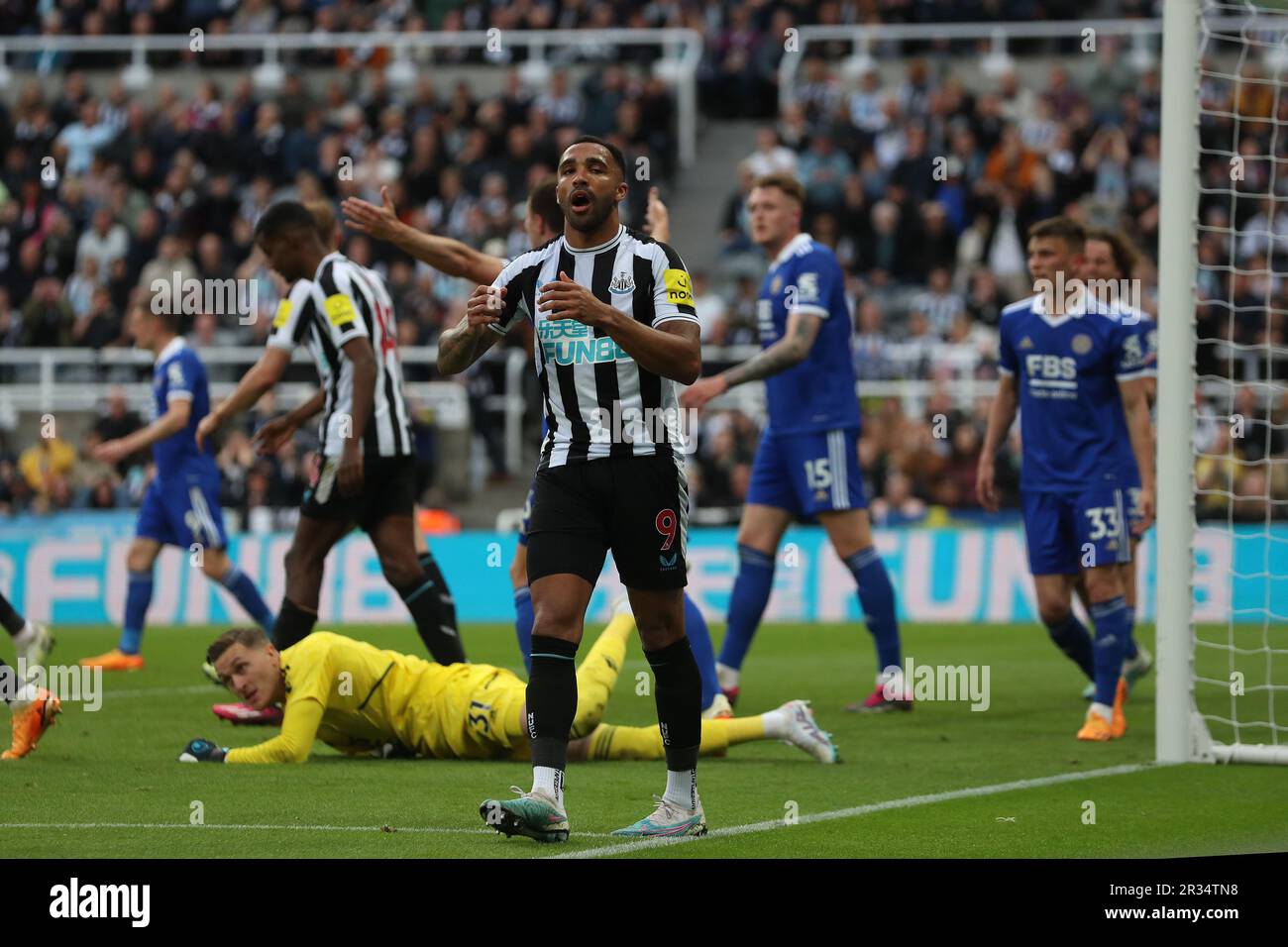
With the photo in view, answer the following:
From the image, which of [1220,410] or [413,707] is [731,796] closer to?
[413,707]

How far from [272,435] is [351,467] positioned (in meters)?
0.44

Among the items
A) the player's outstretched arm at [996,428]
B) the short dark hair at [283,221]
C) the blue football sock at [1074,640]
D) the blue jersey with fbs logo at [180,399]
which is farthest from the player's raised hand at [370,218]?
the blue jersey with fbs logo at [180,399]

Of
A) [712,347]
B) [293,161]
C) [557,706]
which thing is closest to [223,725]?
[557,706]

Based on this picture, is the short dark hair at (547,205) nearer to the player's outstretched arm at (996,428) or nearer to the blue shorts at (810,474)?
the blue shorts at (810,474)

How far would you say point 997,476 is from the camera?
1859 cm

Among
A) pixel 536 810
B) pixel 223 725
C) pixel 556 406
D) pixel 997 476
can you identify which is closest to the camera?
pixel 536 810

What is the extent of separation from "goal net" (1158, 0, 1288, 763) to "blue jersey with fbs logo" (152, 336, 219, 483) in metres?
6.28

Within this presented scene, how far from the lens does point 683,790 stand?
6.14 m

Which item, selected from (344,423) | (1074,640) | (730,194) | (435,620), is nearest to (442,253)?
(344,423)

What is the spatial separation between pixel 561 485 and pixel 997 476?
1303cm

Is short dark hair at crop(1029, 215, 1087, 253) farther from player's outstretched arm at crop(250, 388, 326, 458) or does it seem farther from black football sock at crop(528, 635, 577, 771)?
black football sock at crop(528, 635, 577, 771)

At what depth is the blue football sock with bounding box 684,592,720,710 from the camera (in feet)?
27.6

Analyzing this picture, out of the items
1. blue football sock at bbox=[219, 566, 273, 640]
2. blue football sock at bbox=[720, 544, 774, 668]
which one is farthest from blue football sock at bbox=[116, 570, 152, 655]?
blue football sock at bbox=[720, 544, 774, 668]
